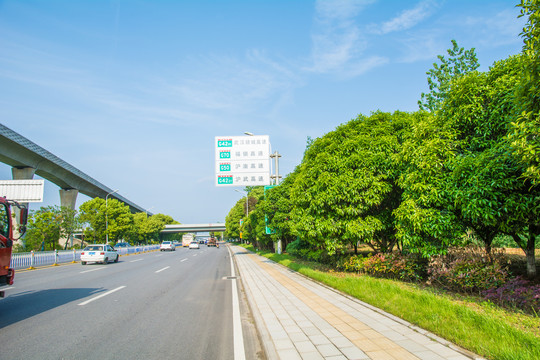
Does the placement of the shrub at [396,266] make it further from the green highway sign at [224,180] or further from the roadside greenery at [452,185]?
the green highway sign at [224,180]

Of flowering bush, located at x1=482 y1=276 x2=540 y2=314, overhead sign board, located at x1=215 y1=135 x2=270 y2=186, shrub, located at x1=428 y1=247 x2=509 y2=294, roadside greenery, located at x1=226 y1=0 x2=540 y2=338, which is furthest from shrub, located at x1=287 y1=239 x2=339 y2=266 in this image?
flowering bush, located at x1=482 y1=276 x2=540 y2=314

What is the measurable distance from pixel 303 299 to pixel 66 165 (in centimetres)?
4654

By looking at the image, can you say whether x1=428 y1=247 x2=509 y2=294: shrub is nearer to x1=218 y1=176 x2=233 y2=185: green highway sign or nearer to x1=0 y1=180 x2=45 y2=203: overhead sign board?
x1=218 y1=176 x2=233 y2=185: green highway sign

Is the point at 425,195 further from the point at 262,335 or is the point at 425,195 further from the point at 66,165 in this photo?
the point at 66,165

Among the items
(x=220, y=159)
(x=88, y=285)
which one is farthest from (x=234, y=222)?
(x=88, y=285)

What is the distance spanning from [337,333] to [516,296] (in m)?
4.21

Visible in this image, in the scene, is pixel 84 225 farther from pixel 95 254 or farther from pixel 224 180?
pixel 224 180

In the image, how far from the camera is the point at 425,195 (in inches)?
318

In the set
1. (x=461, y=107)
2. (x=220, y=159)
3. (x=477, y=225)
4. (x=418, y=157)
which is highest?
(x=220, y=159)

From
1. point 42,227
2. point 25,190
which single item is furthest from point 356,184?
point 42,227

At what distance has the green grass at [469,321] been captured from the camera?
13.3 feet

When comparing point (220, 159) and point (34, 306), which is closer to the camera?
point (34, 306)

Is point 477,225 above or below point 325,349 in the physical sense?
above

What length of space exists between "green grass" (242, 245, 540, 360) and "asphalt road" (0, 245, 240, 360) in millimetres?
3262
